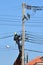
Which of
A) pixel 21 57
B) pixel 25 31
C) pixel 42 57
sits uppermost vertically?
A: pixel 25 31

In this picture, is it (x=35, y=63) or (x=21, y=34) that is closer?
(x=21, y=34)

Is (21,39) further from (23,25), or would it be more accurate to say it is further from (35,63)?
(35,63)

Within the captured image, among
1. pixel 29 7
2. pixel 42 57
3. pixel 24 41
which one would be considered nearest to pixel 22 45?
pixel 24 41

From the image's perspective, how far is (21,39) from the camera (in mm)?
32844

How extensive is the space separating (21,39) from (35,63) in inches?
284

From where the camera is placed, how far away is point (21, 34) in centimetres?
3275

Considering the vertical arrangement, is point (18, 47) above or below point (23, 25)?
below

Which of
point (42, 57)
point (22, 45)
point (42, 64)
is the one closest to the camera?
point (22, 45)

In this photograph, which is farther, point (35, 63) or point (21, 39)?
point (35, 63)

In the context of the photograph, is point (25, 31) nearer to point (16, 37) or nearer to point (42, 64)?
point (16, 37)

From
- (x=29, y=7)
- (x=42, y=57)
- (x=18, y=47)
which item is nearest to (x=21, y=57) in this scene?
(x=18, y=47)

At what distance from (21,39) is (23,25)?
1.32 metres

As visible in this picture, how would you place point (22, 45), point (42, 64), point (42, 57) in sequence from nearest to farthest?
point (22, 45)
point (42, 64)
point (42, 57)

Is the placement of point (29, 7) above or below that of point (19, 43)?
above
